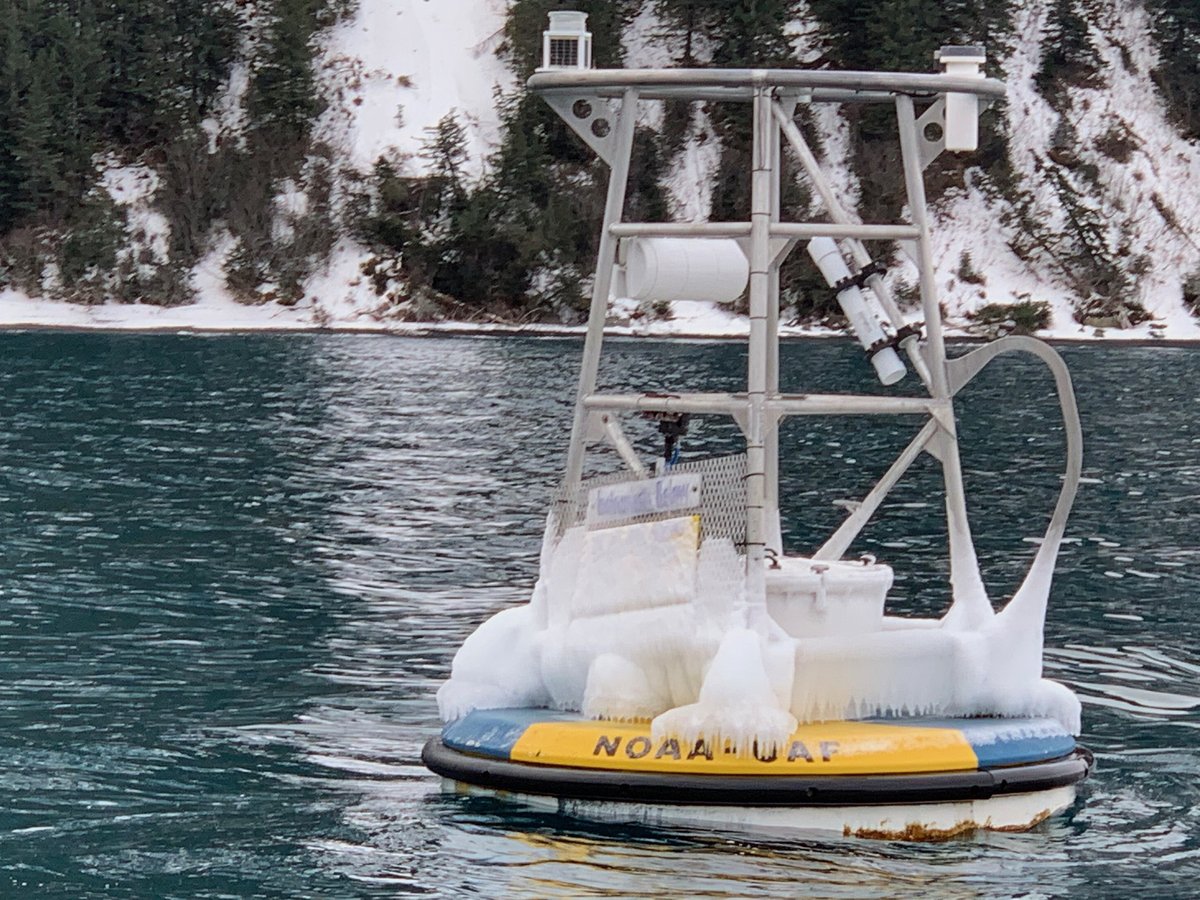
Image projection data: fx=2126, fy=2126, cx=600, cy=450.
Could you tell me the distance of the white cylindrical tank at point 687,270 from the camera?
14047 mm

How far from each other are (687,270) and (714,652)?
2522 millimetres

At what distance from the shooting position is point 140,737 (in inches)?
656

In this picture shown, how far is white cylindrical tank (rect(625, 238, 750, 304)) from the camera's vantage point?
14047 mm

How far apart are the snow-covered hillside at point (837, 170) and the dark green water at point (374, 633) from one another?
38671 millimetres

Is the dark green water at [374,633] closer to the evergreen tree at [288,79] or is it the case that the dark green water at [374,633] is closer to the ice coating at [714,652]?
the ice coating at [714,652]

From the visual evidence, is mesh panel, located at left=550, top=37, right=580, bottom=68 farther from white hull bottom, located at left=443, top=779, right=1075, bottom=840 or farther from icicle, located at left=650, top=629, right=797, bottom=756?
white hull bottom, located at left=443, top=779, right=1075, bottom=840

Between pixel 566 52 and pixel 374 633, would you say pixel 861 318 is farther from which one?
pixel 374 633

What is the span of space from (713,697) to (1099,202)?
90.2 metres

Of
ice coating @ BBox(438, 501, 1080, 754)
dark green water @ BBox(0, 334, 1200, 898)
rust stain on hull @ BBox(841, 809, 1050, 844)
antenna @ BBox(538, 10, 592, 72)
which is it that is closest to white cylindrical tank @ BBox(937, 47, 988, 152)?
antenna @ BBox(538, 10, 592, 72)

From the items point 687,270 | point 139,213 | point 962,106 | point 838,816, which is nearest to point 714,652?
point 838,816

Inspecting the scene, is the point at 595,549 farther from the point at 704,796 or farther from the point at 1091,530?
the point at 1091,530

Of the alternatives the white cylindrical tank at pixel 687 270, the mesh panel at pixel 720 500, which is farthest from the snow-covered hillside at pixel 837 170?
the mesh panel at pixel 720 500

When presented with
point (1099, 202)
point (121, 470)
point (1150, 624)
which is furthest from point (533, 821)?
point (1099, 202)

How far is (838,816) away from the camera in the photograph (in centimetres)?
1341
